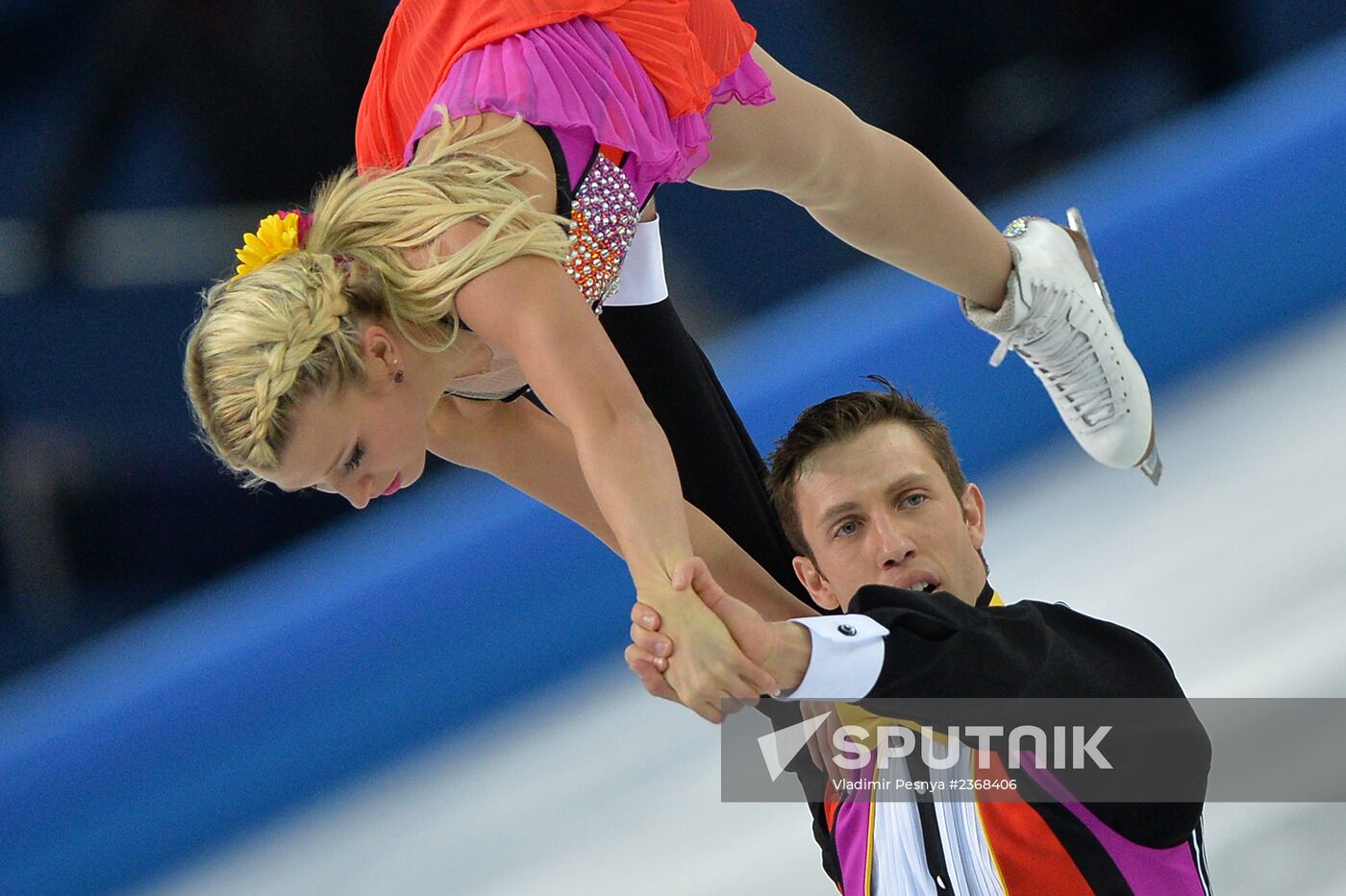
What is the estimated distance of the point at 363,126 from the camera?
1.65 metres

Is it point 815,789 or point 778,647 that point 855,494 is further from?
point 778,647

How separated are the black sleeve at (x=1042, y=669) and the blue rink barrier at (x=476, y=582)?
114 centimetres

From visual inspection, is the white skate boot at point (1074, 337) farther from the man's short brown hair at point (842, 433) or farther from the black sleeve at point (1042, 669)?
the black sleeve at point (1042, 669)

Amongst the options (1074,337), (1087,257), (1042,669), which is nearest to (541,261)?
(1042,669)

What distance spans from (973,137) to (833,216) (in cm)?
137

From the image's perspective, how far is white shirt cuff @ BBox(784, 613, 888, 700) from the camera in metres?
1.05

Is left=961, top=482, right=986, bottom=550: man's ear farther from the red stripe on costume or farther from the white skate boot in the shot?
the white skate boot

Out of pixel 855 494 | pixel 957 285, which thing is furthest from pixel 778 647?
pixel 957 285

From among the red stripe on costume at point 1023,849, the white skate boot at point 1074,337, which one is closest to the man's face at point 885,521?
the red stripe on costume at point 1023,849

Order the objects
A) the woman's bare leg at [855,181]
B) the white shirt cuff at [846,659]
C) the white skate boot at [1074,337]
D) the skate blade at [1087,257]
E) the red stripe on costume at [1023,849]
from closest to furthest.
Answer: the white shirt cuff at [846,659] < the red stripe on costume at [1023,849] < the woman's bare leg at [855,181] < the white skate boot at [1074,337] < the skate blade at [1087,257]

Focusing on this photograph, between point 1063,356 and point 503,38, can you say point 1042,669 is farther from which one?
point 1063,356

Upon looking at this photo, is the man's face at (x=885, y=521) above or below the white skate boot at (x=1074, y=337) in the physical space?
below

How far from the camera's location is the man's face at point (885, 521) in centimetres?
141

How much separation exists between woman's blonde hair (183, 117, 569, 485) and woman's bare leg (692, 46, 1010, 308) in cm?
37
